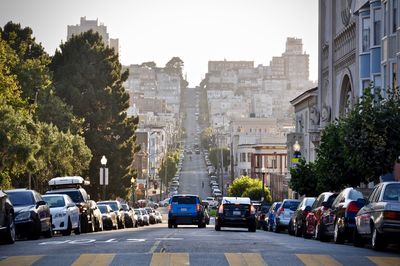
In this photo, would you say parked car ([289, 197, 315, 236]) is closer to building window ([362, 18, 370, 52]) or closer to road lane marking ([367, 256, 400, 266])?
road lane marking ([367, 256, 400, 266])

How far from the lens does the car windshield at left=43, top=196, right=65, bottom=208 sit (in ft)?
141

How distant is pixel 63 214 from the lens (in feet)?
139

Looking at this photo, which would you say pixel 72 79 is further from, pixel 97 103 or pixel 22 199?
pixel 22 199

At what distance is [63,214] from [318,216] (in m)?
9.41

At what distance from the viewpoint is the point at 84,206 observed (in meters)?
47.4

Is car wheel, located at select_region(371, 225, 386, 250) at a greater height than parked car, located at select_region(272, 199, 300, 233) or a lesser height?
greater

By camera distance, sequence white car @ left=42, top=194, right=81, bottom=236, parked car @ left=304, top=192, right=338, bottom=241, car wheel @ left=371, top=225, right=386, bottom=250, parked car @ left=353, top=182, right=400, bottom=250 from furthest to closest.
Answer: white car @ left=42, top=194, right=81, bottom=236 → parked car @ left=304, top=192, right=338, bottom=241 → car wheel @ left=371, top=225, right=386, bottom=250 → parked car @ left=353, top=182, right=400, bottom=250

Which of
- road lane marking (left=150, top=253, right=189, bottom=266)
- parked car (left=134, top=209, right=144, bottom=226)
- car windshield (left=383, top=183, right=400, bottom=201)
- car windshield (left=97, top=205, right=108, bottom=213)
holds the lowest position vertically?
parked car (left=134, top=209, right=144, bottom=226)

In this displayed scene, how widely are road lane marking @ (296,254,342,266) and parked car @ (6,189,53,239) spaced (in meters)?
14.2

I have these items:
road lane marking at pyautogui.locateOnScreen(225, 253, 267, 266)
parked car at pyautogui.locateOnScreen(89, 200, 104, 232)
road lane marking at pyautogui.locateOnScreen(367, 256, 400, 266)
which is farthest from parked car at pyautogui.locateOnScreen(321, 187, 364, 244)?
parked car at pyautogui.locateOnScreen(89, 200, 104, 232)

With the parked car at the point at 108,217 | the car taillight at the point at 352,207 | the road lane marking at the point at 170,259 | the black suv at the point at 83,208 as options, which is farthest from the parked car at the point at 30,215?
the parked car at the point at 108,217

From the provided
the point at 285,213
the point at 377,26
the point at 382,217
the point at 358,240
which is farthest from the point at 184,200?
the point at 382,217

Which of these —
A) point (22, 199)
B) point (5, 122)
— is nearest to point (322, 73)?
point (5, 122)

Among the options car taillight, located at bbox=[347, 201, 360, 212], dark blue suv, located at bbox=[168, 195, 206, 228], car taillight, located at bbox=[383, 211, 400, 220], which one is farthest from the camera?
dark blue suv, located at bbox=[168, 195, 206, 228]
